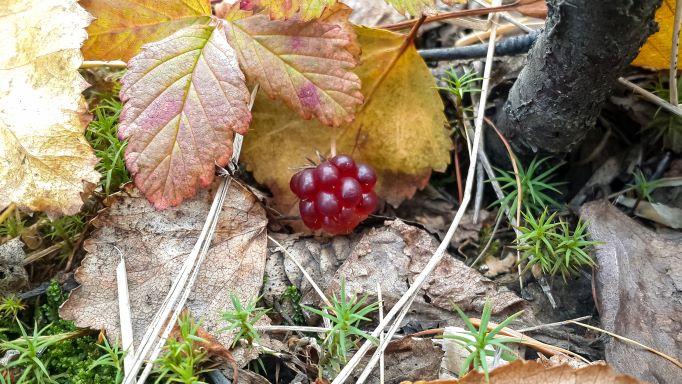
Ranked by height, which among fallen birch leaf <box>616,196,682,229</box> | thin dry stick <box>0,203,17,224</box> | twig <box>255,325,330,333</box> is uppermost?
fallen birch leaf <box>616,196,682,229</box>

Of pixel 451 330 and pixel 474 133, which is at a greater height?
pixel 474 133

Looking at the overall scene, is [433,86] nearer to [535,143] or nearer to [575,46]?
[535,143]

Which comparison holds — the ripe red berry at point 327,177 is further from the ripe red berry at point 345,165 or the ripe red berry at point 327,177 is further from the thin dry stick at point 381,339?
the thin dry stick at point 381,339

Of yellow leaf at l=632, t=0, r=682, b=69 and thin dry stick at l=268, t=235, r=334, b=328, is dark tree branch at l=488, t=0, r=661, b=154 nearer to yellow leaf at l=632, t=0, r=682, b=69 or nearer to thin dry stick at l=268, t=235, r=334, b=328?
yellow leaf at l=632, t=0, r=682, b=69

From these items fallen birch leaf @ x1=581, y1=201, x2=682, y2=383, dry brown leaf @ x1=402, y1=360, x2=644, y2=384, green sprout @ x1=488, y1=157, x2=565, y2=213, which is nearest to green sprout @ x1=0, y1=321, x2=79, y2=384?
dry brown leaf @ x1=402, y1=360, x2=644, y2=384

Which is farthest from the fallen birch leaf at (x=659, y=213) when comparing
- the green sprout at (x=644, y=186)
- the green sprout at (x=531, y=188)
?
the green sprout at (x=531, y=188)

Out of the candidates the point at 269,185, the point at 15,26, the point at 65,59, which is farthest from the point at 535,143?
the point at 15,26
